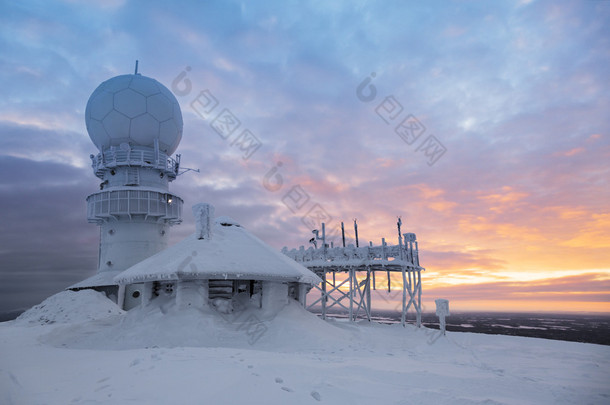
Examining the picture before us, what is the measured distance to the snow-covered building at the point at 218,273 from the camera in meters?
17.0

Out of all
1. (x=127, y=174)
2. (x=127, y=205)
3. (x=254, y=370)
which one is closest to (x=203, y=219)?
(x=127, y=205)

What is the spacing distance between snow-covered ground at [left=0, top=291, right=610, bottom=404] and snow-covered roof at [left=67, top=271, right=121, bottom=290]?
10.4 metres

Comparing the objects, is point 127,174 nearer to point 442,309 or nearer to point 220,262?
point 220,262

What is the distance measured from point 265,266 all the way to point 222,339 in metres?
4.18

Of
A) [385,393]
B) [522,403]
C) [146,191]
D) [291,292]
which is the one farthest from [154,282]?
[522,403]

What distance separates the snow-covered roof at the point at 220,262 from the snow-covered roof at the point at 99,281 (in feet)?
36.4

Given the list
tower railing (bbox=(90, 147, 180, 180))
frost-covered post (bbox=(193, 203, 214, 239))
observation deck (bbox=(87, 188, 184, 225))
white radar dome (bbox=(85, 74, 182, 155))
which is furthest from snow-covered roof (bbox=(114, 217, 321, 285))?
white radar dome (bbox=(85, 74, 182, 155))

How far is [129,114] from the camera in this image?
101 ft

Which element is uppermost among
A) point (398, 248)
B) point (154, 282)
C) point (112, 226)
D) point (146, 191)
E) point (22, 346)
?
point (146, 191)

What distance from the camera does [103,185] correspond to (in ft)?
105

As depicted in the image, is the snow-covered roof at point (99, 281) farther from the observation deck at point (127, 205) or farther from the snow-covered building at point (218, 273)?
the snow-covered building at point (218, 273)

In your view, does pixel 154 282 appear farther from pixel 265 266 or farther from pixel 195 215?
pixel 265 266

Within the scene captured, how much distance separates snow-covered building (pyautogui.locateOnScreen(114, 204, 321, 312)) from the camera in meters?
17.0

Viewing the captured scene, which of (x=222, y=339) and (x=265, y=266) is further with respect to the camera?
(x=265, y=266)
